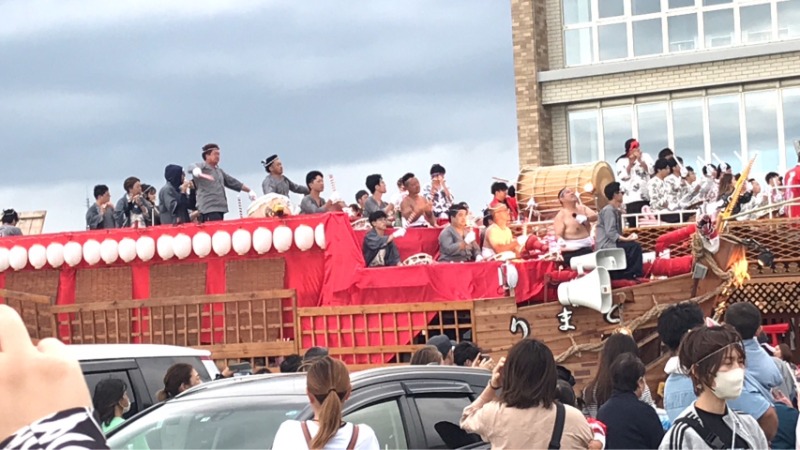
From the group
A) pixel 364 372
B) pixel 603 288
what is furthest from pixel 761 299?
pixel 364 372

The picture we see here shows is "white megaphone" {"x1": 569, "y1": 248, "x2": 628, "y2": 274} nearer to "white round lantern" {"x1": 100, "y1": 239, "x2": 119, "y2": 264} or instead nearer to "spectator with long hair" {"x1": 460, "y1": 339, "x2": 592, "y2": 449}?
"white round lantern" {"x1": 100, "y1": 239, "x2": 119, "y2": 264}

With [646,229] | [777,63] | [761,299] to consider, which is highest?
[777,63]

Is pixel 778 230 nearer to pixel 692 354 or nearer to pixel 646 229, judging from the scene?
pixel 646 229

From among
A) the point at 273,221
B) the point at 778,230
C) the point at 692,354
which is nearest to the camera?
the point at 692,354

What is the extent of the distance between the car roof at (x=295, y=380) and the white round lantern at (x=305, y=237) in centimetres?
1070

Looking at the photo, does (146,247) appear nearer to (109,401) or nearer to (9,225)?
(9,225)

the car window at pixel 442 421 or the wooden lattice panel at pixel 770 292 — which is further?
the wooden lattice panel at pixel 770 292

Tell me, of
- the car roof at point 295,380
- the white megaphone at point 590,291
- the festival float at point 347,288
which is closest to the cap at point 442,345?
the festival float at point 347,288

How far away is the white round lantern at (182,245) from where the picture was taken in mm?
18672

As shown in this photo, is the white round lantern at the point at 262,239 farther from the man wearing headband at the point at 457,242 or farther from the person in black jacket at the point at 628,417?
the person in black jacket at the point at 628,417

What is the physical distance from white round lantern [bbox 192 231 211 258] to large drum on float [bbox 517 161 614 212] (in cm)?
659

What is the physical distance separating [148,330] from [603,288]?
698 cm

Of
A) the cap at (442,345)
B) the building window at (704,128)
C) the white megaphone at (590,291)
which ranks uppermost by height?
the building window at (704,128)

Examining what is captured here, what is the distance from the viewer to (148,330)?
1909 centimetres
